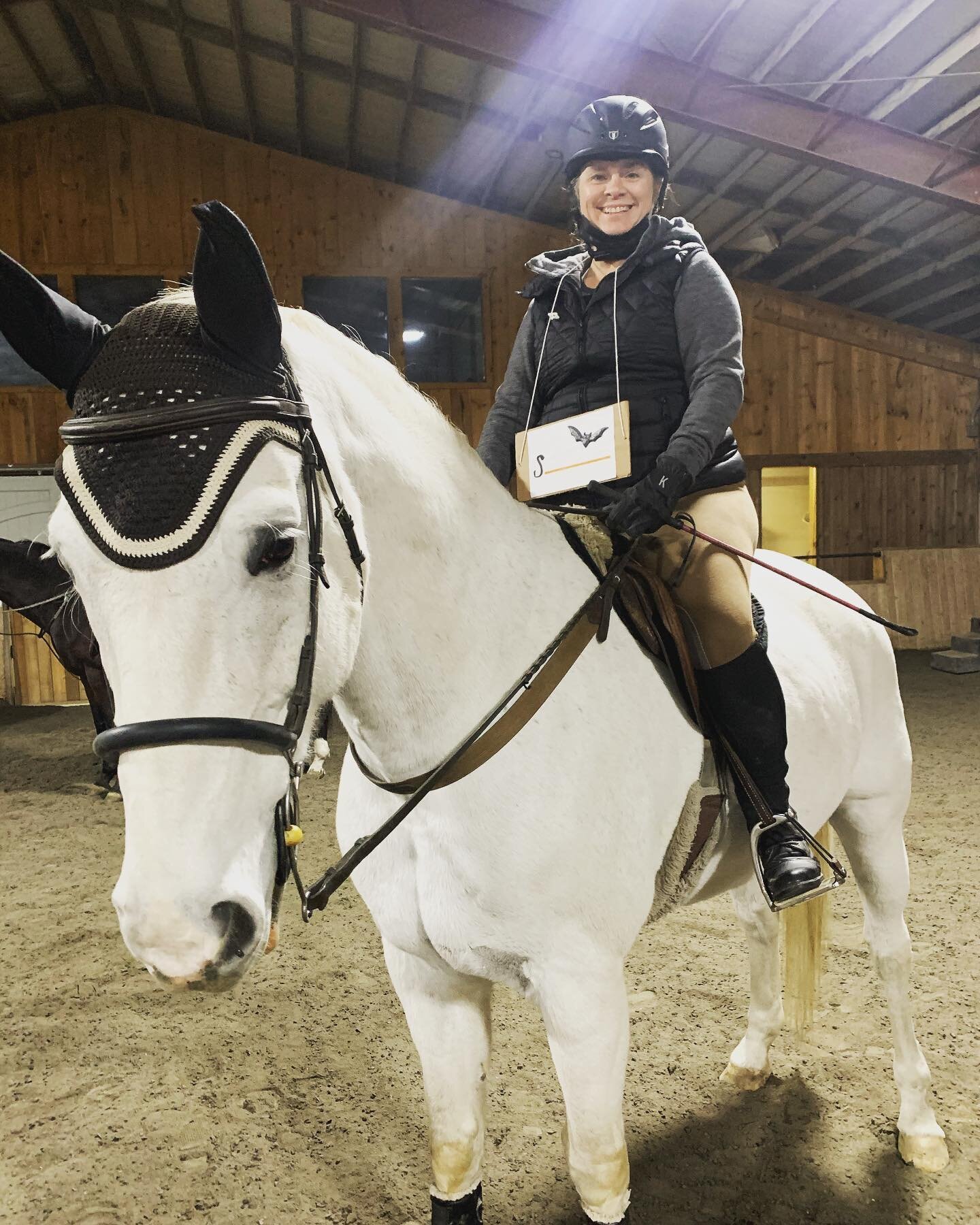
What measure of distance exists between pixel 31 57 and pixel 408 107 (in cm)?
398

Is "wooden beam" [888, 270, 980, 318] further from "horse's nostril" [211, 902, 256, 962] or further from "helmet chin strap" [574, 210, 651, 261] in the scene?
"horse's nostril" [211, 902, 256, 962]

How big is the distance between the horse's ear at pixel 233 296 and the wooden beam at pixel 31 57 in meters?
9.12

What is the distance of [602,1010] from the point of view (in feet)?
4.33

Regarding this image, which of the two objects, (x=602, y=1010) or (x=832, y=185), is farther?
(x=832, y=185)

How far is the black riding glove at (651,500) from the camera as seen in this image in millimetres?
1388

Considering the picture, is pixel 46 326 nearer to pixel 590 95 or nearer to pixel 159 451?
pixel 159 451

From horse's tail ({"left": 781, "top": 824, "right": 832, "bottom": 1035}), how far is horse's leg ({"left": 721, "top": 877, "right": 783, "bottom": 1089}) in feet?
0.14

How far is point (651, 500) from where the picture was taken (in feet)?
4.54

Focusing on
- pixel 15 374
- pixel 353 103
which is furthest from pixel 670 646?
pixel 15 374

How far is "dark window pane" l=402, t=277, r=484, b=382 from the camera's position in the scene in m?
9.95

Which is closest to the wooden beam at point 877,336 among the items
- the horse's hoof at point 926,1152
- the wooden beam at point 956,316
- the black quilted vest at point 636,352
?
the wooden beam at point 956,316

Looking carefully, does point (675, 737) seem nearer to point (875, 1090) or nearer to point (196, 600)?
point (196, 600)

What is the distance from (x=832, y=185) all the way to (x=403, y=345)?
16.3 ft

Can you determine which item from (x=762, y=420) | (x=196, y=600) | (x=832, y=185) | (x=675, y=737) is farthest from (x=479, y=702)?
(x=762, y=420)
